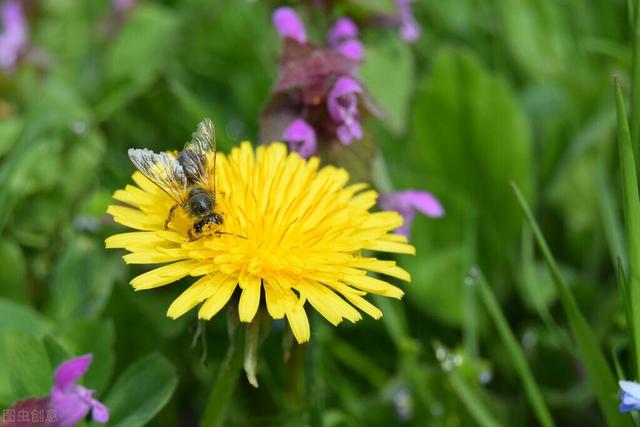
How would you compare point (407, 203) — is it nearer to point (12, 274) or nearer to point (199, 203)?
point (199, 203)

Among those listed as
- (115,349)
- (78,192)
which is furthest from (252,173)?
(78,192)

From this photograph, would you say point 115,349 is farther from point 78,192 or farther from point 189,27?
point 189,27

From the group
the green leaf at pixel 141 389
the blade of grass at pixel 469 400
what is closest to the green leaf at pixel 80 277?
the green leaf at pixel 141 389

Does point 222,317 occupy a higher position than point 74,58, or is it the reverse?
point 74,58

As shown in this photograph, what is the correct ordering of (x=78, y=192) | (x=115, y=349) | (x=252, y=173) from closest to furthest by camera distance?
(x=252, y=173) → (x=115, y=349) → (x=78, y=192)

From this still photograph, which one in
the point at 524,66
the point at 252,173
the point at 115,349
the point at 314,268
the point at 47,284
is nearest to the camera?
the point at 314,268

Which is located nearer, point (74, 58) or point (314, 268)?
point (314, 268)

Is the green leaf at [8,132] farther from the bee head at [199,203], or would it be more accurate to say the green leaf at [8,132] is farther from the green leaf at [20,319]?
the bee head at [199,203]

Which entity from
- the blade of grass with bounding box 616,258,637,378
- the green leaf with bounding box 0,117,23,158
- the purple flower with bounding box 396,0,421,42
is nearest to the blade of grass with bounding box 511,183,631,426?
the blade of grass with bounding box 616,258,637,378
